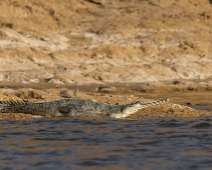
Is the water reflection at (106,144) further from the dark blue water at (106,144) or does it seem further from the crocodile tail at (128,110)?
the crocodile tail at (128,110)

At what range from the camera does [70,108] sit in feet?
40.4

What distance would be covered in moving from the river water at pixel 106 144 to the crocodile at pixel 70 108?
0.43 metres

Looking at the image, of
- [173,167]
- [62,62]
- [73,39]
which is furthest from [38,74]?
[173,167]

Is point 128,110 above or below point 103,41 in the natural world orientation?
below

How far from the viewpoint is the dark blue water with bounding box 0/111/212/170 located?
24.5ft

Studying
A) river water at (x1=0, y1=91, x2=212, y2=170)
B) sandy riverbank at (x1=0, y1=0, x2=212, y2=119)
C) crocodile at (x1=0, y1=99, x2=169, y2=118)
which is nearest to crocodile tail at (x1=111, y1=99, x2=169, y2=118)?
crocodile at (x1=0, y1=99, x2=169, y2=118)

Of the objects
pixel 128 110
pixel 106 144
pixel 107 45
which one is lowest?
pixel 106 144

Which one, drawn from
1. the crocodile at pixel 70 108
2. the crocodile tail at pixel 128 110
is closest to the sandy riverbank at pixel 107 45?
the crocodile at pixel 70 108

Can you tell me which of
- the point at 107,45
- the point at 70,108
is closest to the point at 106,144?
the point at 70,108

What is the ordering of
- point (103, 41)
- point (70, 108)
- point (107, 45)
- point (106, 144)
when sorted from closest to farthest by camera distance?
1. point (106, 144)
2. point (70, 108)
3. point (107, 45)
4. point (103, 41)

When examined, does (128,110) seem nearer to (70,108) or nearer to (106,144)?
Result: (70,108)

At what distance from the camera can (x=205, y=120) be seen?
11758mm

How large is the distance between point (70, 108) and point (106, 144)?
11.6 ft

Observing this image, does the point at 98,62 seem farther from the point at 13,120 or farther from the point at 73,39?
the point at 13,120
